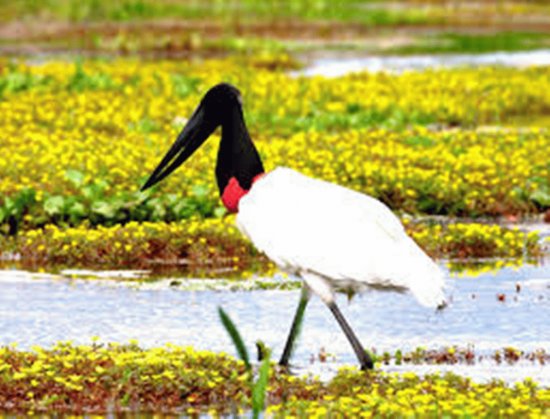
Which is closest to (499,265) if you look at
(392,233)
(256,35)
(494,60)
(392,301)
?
(392,301)

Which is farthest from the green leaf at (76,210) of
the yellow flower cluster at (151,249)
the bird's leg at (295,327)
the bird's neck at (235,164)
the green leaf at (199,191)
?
the bird's leg at (295,327)

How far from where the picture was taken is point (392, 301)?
13.1m

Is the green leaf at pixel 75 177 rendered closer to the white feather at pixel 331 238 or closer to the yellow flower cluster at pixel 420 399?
the white feather at pixel 331 238

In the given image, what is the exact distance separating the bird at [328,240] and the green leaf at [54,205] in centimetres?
578

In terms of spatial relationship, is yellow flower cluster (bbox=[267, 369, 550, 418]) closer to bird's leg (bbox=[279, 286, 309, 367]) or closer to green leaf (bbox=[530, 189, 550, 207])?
bird's leg (bbox=[279, 286, 309, 367])

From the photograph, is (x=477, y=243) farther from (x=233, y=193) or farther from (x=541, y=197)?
(x=233, y=193)

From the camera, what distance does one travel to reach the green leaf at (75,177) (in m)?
16.6

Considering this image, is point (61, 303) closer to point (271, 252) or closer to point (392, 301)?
point (392, 301)

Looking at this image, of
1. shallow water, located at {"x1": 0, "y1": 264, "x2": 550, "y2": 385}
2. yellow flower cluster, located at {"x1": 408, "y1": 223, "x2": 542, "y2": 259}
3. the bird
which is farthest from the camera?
yellow flower cluster, located at {"x1": 408, "y1": 223, "x2": 542, "y2": 259}

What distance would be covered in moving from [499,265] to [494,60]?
78.3 feet

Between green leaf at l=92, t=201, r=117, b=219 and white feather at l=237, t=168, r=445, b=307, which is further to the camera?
green leaf at l=92, t=201, r=117, b=219

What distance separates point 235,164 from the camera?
10430 millimetres

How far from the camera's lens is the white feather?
31.6ft

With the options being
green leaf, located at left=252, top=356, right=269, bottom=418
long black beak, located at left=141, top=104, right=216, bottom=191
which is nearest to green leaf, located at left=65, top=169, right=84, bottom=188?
long black beak, located at left=141, top=104, right=216, bottom=191
